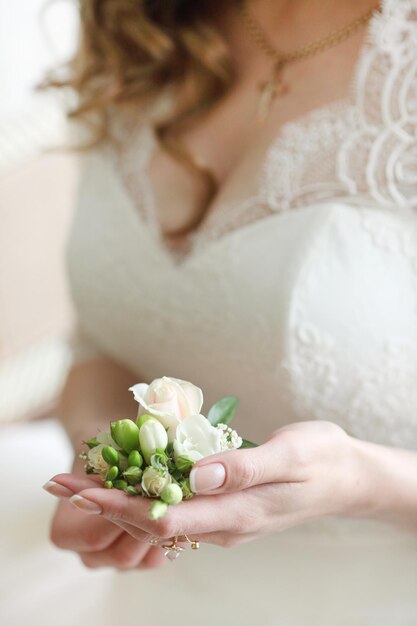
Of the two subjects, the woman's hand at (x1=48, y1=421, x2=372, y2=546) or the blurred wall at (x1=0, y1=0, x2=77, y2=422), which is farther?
the blurred wall at (x1=0, y1=0, x2=77, y2=422)

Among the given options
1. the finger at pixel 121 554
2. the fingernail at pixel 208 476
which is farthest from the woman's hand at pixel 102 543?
the fingernail at pixel 208 476

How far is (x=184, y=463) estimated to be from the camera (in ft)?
1.74

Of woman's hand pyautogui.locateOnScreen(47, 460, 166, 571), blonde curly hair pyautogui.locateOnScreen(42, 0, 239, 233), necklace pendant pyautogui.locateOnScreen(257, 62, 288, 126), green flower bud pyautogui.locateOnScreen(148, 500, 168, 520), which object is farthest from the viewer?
blonde curly hair pyautogui.locateOnScreen(42, 0, 239, 233)

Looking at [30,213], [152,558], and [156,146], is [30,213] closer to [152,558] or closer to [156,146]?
[156,146]

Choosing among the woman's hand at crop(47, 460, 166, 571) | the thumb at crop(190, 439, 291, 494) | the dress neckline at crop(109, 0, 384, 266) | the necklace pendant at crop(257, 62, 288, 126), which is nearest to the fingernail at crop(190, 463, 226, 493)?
the thumb at crop(190, 439, 291, 494)

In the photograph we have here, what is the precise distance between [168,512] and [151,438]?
5 centimetres

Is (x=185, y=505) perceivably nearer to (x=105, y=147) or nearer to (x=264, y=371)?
(x=264, y=371)

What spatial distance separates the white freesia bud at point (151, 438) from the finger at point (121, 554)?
0.29 meters

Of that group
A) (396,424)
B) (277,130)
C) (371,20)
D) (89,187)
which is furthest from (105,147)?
(396,424)

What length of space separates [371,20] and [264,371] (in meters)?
0.43

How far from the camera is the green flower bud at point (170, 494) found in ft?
1.68

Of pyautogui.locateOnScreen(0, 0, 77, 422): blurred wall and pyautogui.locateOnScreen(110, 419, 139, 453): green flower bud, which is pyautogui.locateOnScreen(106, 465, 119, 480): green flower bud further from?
pyautogui.locateOnScreen(0, 0, 77, 422): blurred wall

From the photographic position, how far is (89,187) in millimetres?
1227

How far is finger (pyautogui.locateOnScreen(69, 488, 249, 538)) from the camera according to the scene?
529 mm
